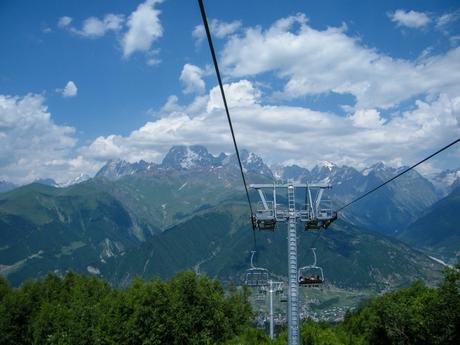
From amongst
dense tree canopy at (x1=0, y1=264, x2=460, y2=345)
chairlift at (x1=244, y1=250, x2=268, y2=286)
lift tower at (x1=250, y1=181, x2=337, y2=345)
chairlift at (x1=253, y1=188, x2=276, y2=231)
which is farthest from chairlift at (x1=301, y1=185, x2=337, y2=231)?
dense tree canopy at (x1=0, y1=264, x2=460, y2=345)

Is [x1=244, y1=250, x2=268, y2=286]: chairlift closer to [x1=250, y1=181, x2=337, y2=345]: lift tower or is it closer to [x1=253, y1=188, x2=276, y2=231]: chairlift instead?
[x1=253, y1=188, x2=276, y2=231]: chairlift

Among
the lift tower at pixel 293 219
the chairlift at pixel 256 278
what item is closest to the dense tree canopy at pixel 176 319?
the chairlift at pixel 256 278

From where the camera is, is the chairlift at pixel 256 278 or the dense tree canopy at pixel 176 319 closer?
the chairlift at pixel 256 278

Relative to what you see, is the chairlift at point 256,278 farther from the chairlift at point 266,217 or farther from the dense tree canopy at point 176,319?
the chairlift at point 266,217

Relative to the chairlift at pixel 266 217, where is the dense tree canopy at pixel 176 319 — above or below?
below

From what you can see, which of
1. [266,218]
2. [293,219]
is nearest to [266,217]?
[266,218]

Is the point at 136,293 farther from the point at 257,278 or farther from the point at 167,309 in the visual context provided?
the point at 257,278

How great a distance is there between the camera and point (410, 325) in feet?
203

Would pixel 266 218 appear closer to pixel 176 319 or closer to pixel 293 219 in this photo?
pixel 293 219

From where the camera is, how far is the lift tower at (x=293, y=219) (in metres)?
25.7

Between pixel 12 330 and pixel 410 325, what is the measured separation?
2262 inches

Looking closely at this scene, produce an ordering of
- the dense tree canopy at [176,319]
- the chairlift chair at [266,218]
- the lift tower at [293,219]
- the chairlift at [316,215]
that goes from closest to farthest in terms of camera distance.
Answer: the lift tower at [293,219] < the chairlift at [316,215] < the chairlift chair at [266,218] < the dense tree canopy at [176,319]

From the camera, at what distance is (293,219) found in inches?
1080

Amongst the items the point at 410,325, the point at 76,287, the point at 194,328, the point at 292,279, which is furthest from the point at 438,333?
the point at 76,287
